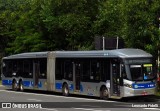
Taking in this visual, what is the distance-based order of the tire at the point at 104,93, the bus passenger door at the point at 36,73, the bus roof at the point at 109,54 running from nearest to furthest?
the bus roof at the point at 109,54, the tire at the point at 104,93, the bus passenger door at the point at 36,73

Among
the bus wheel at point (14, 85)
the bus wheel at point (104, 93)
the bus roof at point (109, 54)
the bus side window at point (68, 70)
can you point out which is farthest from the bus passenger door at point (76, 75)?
the bus wheel at point (14, 85)

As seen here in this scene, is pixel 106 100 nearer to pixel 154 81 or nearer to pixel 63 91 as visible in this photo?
pixel 154 81

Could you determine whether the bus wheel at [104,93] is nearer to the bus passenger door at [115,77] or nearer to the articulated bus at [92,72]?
the articulated bus at [92,72]

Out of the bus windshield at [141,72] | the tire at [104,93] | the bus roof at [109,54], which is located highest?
the bus roof at [109,54]

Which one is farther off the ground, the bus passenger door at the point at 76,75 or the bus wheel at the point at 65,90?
the bus passenger door at the point at 76,75

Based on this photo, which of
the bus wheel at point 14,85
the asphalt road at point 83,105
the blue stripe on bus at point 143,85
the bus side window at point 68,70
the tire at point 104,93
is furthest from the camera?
the bus wheel at point 14,85

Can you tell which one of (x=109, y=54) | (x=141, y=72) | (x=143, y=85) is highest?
(x=109, y=54)

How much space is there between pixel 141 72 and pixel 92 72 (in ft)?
11.2

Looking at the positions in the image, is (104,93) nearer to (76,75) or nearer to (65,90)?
(76,75)

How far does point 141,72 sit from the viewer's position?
24.5 metres

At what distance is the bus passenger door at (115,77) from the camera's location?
24.6 metres

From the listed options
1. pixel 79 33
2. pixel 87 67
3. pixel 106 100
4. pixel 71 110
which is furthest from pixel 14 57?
pixel 71 110

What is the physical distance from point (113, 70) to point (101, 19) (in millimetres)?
11376

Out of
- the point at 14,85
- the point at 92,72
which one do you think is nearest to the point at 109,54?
the point at 92,72
